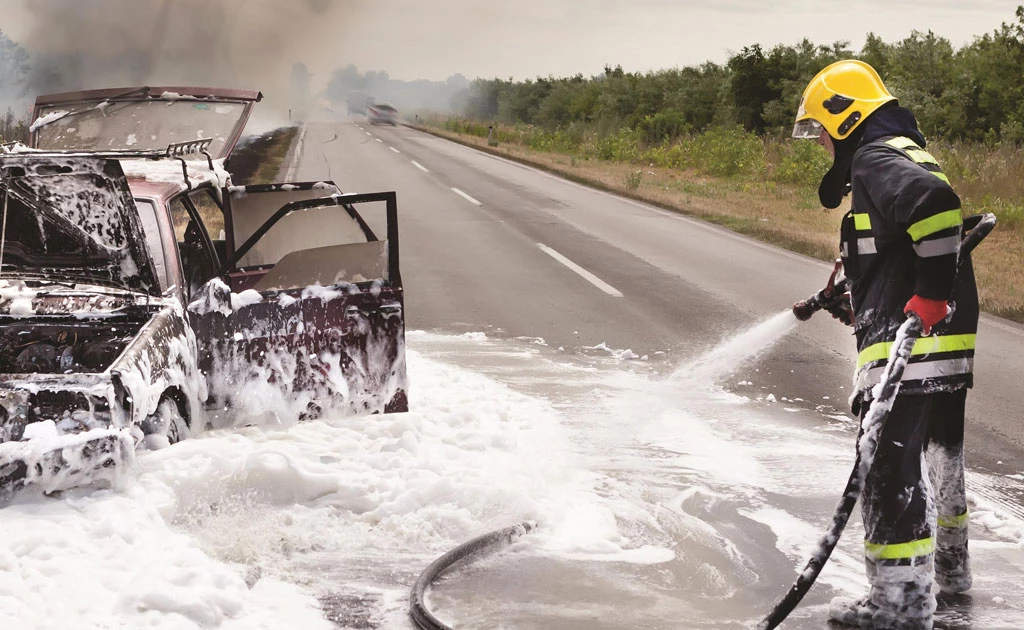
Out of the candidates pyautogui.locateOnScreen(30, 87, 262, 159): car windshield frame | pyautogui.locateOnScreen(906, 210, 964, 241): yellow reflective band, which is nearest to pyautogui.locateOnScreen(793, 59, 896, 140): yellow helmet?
pyautogui.locateOnScreen(906, 210, 964, 241): yellow reflective band

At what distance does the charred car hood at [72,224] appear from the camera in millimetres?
4574

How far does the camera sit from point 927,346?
343cm

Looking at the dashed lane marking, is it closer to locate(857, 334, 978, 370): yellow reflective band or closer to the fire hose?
locate(857, 334, 978, 370): yellow reflective band

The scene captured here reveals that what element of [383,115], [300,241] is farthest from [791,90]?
[383,115]

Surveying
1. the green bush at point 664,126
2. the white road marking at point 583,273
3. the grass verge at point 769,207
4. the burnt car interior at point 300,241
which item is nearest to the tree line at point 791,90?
the green bush at point 664,126

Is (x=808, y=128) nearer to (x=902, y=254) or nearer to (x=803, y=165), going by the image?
(x=902, y=254)

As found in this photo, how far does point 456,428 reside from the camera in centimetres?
562

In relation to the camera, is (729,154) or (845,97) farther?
(729,154)

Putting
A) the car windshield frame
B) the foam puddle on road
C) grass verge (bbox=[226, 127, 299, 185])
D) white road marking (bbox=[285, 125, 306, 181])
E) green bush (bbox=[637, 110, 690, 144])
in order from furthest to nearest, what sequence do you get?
green bush (bbox=[637, 110, 690, 144]) < white road marking (bbox=[285, 125, 306, 181]) < grass verge (bbox=[226, 127, 299, 185]) < the car windshield frame < the foam puddle on road

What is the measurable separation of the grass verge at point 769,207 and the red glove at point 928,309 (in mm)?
6872

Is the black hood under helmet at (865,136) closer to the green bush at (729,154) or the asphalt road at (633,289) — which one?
the asphalt road at (633,289)

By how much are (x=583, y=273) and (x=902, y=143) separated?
7.99 meters

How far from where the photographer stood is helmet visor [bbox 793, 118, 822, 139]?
384cm

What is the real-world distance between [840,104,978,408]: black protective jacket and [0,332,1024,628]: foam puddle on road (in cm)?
94
